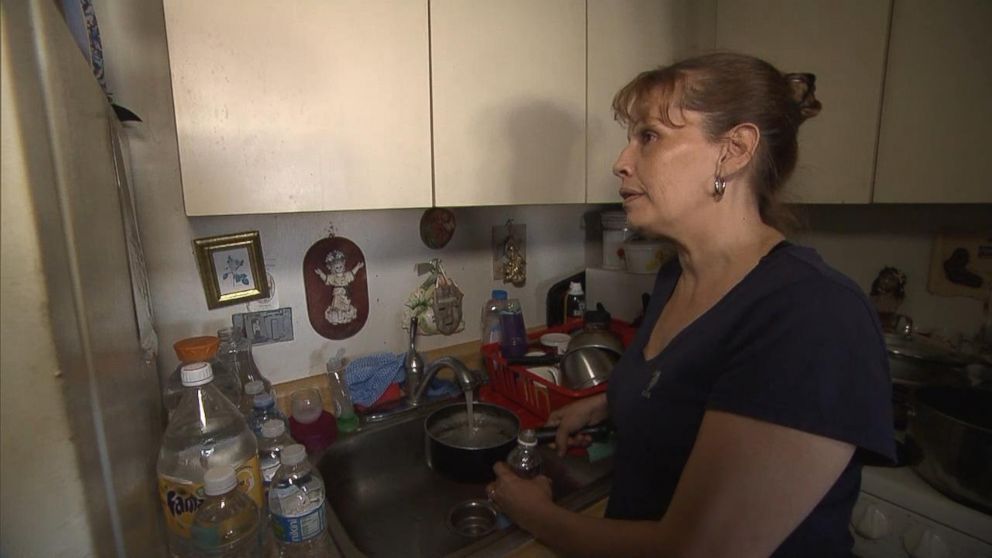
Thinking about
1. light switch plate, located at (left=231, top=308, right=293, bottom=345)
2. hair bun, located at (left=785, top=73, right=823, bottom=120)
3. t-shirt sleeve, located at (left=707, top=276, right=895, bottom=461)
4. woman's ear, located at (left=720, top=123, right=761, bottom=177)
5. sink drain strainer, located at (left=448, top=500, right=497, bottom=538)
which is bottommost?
sink drain strainer, located at (left=448, top=500, right=497, bottom=538)

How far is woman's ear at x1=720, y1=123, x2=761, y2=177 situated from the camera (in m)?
0.64

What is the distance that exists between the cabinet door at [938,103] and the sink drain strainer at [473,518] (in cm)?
119

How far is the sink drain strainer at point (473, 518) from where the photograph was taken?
39.2 inches

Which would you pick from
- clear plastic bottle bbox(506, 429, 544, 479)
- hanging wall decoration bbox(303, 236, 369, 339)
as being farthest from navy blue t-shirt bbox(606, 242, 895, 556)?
hanging wall decoration bbox(303, 236, 369, 339)

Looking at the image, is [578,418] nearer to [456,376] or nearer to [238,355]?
[456,376]

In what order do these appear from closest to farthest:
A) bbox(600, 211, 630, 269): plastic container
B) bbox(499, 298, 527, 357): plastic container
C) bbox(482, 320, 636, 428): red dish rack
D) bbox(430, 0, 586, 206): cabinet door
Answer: bbox(430, 0, 586, 206): cabinet door, bbox(482, 320, 636, 428): red dish rack, bbox(499, 298, 527, 357): plastic container, bbox(600, 211, 630, 269): plastic container

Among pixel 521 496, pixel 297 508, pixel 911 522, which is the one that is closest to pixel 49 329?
pixel 297 508

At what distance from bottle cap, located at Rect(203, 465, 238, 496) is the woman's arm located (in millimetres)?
528

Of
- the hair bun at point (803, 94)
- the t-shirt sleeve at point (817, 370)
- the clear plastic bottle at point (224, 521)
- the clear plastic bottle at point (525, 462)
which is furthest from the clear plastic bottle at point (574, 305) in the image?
the clear plastic bottle at point (224, 521)

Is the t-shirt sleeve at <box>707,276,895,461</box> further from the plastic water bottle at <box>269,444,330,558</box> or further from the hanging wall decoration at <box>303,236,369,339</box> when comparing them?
the hanging wall decoration at <box>303,236,369,339</box>

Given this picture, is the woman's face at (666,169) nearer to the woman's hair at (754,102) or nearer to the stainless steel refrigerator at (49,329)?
the woman's hair at (754,102)

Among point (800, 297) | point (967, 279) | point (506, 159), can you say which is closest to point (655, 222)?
point (800, 297)

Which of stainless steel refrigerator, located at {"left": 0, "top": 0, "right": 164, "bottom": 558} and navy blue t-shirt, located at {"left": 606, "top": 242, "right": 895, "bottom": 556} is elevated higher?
stainless steel refrigerator, located at {"left": 0, "top": 0, "right": 164, "bottom": 558}

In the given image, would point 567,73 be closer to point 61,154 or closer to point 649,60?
point 649,60
